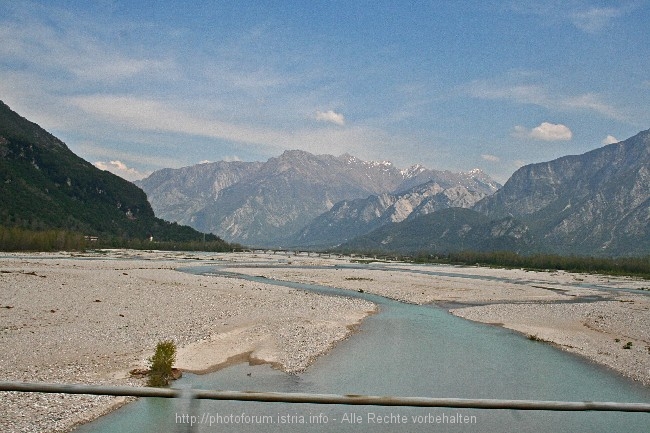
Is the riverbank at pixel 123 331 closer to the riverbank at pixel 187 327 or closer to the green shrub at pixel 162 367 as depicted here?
the riverbank at pixel 187 327

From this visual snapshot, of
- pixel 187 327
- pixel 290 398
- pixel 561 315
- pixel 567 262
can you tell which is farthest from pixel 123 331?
pixel 567 262

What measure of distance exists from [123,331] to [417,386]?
15924 millimetres

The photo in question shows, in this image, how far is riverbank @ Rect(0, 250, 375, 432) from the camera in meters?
15.7

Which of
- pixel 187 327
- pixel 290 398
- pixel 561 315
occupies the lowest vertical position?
pixel 561 315

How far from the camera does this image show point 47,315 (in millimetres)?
29125

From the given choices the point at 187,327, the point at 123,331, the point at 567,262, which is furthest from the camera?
the point at 567,262

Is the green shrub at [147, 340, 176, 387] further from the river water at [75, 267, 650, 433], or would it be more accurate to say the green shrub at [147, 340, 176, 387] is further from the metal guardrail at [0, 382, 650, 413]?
the metal guardrail at [0, 382, 650, 413]

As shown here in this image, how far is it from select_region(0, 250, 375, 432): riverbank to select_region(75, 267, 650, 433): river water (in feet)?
4.93

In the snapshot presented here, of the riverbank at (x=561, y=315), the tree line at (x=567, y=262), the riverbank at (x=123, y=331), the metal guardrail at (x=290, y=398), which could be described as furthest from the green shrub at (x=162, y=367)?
the tree line at (x=567, y=262)

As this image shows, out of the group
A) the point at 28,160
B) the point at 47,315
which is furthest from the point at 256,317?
the point at 28,160

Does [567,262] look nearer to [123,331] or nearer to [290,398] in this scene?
[123,331]

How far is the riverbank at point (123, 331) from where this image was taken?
15664mm

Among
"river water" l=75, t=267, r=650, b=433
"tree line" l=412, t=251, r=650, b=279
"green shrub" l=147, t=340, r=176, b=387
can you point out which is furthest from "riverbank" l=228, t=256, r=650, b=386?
"tree line" l=412, t=251, r=650, b=279

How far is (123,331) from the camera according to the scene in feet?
85.4
